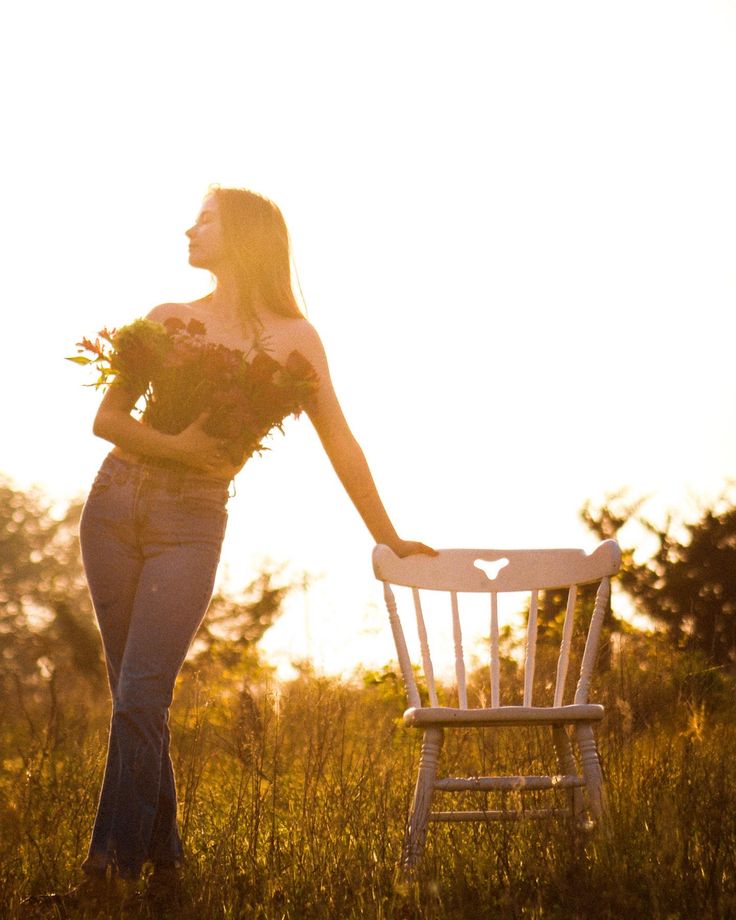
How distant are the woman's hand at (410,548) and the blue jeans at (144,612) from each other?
76 centimetres

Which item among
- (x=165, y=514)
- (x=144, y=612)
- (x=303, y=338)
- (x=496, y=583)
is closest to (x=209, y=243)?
(x=303, y=338)

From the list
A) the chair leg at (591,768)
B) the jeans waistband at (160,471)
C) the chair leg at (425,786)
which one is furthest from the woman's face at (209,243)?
the chair leg at (591,768)

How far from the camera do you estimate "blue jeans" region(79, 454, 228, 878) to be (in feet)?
8.13

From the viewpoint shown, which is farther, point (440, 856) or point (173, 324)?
point (173, 324)

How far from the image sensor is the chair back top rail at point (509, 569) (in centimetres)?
337

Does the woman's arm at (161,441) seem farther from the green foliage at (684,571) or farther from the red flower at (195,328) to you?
the green foliage at (684,571)

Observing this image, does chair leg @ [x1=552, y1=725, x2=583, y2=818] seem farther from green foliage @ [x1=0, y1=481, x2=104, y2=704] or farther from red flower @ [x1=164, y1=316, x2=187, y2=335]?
green foliage @ [x1=0, y1=481, x2=104, y2=704]

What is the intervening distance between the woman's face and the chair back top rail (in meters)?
1.10

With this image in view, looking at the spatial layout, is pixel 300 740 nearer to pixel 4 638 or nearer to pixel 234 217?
pixel 234 217

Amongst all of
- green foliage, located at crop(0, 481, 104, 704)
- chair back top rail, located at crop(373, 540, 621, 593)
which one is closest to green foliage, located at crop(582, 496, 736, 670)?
chair back top rail, located at crop(373, 540, 621, 593)

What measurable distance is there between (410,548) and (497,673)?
50cm

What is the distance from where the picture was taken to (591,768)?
302cm

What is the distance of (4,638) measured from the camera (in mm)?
23344

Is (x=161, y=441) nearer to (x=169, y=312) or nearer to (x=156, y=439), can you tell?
(x=156, y=439)
